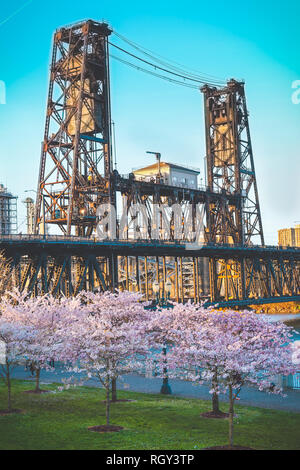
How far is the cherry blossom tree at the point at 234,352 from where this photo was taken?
27.1 meters

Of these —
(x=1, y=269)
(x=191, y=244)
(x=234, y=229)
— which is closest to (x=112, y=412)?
(x=1, y=269)

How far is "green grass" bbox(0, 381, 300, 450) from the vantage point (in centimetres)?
2623

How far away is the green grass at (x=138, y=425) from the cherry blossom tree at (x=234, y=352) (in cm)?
184

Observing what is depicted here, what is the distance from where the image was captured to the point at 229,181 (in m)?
117

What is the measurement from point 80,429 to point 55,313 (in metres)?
12.2

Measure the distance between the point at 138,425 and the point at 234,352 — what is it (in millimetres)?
6410

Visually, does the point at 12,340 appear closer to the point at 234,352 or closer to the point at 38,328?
the point at 38,328

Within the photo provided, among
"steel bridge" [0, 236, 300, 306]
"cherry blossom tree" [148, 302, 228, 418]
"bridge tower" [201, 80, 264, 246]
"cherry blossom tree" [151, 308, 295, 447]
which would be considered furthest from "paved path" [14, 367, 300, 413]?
"bridge tower" [201, 80, 264, 246]

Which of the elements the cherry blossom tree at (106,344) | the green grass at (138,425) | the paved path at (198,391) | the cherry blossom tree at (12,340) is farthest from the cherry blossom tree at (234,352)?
the cherry blossom tree at (12,340)

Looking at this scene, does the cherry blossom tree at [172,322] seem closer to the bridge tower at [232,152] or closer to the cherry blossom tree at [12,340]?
the cherry blossom tree at [12,340]
